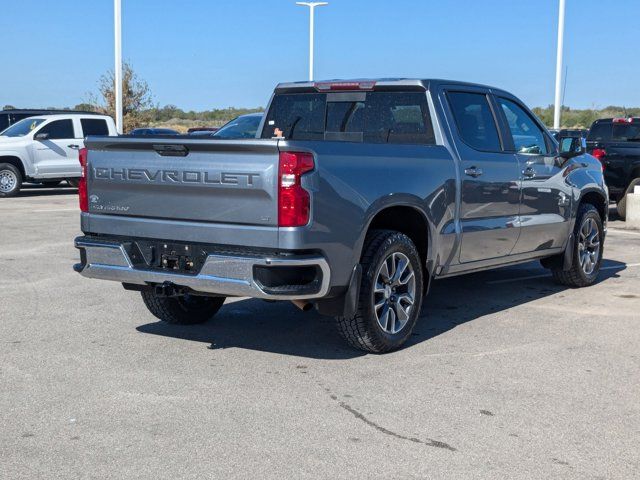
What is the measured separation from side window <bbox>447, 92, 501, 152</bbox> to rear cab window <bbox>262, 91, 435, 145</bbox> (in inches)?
13.8

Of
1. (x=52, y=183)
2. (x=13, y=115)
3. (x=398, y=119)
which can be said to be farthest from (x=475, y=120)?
(x=52, y=183)

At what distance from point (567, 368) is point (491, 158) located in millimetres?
2063

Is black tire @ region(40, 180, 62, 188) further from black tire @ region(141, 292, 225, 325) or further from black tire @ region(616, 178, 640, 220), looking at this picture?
black tire @ region(141, 292, 225, 325)

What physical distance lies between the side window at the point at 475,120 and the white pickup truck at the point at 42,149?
49.6 feet

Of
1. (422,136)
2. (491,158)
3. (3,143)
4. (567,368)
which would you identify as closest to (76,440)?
(567,368)

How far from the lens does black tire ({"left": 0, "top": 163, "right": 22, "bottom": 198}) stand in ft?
69.3

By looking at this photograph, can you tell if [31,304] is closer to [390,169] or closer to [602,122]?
[390,169]

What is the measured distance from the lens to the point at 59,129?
21719 millimetres

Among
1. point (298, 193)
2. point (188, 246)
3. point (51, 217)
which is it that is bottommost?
point (51, 217)

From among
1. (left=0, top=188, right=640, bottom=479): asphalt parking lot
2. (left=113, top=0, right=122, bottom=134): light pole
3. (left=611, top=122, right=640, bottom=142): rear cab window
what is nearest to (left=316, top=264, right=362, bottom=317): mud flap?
(left=0, top=188, right=640, bottom=479): asphalt parking lot

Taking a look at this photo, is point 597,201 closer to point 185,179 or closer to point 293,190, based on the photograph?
point 293,190

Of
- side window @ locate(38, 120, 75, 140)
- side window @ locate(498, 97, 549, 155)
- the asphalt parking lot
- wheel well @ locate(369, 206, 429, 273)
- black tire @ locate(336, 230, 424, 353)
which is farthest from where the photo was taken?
side window @ locate(38, 120, 75, 140)

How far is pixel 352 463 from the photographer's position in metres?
4.28

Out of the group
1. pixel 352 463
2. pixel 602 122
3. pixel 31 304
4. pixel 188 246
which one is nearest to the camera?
pixel 352 463
